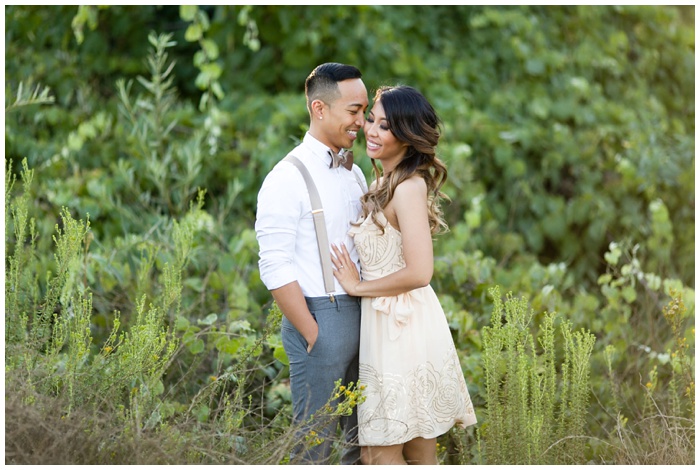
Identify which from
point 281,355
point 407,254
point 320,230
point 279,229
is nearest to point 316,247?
point 320,230

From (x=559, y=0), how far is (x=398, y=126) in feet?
18.8

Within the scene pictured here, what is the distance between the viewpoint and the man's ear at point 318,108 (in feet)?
10.2

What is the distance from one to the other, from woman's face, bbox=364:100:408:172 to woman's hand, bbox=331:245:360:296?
0.37 metres

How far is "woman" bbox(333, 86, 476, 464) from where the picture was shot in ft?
9.77

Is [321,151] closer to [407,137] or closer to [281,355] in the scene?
[407,137]

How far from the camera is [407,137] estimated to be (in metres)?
3.05

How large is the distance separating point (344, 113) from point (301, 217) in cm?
43

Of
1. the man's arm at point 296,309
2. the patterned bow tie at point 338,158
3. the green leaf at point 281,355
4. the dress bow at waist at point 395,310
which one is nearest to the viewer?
the man's arm at point 296,309

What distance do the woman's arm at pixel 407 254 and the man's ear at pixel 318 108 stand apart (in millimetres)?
413

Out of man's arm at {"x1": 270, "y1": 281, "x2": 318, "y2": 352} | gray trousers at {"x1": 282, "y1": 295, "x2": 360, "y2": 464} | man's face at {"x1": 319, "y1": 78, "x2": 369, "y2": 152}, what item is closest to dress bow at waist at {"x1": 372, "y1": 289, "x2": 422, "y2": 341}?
gray trousers at {"x1": 282, "y1": 295, "x2": 360, "y2": 464}

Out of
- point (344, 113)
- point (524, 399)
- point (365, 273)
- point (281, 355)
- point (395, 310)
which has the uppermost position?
point (344, 113)

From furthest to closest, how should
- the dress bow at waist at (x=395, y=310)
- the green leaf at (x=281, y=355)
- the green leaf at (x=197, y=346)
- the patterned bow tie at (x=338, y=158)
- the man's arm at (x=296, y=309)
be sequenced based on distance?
1. the green leaf at (x=197, y=346)
2. the green leaf at (x=281, y=355)
3. the patterned bow tie at (x=338, y=158)
4. the dress bow at waist at (x=395, y=310)
5. the man's arm at (x=296, y=309)

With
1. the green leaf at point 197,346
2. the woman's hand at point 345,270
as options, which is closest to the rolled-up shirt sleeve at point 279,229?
the woman's hand at point 345,270

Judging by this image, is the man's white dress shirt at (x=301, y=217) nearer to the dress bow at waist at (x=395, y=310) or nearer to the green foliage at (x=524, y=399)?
the dress bow at waist at (x=395, y=310)
